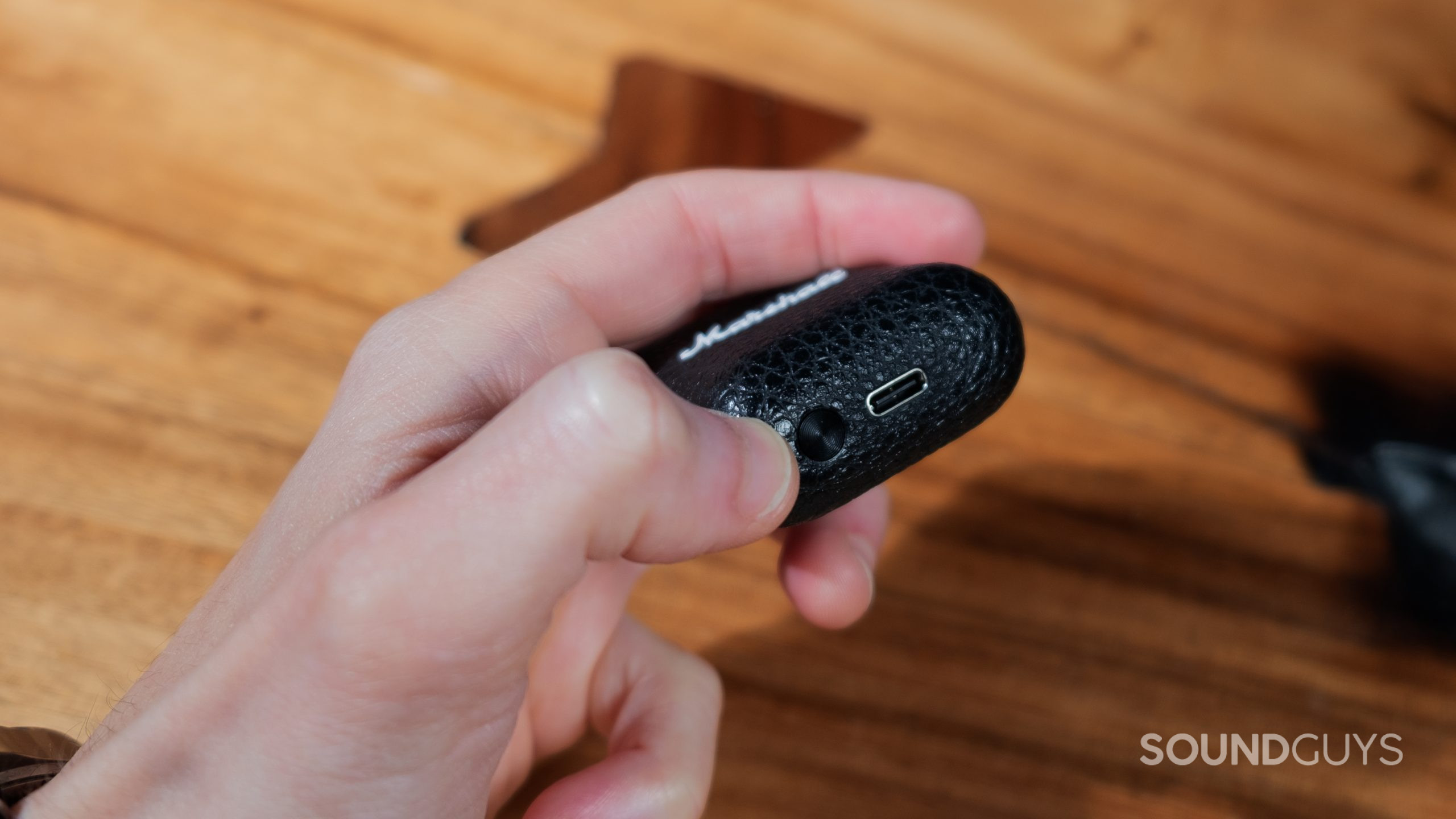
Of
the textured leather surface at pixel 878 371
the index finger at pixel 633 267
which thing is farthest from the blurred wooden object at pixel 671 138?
the textured leather surface at pixel 878 371

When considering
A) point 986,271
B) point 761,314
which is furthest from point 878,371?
point 986,271

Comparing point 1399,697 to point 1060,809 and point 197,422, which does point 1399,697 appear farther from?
point 197,422

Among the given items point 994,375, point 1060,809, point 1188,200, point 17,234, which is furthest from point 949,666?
point 17,234

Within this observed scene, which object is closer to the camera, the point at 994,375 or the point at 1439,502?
the point at 994,375

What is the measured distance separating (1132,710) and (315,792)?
Result: 1.50ft

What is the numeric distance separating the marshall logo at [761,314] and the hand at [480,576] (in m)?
0.04

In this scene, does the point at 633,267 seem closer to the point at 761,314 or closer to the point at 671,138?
the point at 761,314

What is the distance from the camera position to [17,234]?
0.67 m

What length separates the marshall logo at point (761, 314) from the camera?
1.75 feet

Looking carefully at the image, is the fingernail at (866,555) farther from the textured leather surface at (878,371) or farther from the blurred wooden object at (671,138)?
the blurred wooden object at (671,138)

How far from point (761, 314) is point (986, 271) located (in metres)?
0.27

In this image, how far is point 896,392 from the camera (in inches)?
17.3

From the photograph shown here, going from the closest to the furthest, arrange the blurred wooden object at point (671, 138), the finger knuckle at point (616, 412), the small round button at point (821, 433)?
the finger knuckle at point (616, 412) < the small round button at point (821, 433) < the blurred wooden object at point (671, 138)

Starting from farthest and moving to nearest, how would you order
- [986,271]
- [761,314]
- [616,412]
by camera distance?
[986,271] < [761,314] < [616,412]
